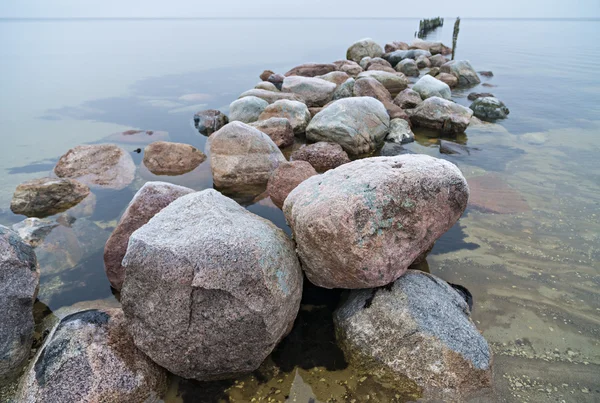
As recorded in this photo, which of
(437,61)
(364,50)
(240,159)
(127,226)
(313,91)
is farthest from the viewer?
(364,50)

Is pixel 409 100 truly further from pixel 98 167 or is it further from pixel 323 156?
pixel 98 167

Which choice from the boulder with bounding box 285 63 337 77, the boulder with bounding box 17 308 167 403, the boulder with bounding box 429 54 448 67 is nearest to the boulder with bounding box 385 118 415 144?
the boulder with bounding box 17 308 167 403

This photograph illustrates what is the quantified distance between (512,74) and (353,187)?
20937 millimetres

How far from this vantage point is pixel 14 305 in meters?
3.37

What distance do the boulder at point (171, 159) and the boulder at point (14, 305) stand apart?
4.15m

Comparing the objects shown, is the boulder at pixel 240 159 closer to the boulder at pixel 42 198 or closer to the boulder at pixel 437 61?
the boulder at pixel 42 198

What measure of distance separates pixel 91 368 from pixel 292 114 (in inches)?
292

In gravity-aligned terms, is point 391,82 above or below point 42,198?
below

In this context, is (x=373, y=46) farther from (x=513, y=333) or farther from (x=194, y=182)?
(x=513, y=333)

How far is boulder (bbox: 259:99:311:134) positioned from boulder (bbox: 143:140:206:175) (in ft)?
7.82

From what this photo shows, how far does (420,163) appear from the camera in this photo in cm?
355

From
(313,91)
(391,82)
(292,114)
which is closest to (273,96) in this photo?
(313,91)

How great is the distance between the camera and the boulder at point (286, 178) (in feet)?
19.0

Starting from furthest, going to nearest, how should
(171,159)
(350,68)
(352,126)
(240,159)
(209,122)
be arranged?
(350,68), (209,122), (352,126), (171,159), (240,159)
